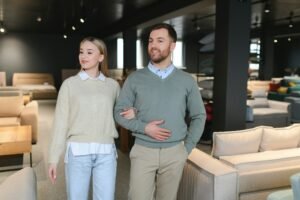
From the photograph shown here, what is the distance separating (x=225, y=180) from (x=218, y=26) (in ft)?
9.25

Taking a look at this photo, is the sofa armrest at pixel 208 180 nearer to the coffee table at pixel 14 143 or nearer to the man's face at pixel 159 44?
the man's face at pixel 159 44

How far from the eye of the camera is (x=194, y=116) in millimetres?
1789

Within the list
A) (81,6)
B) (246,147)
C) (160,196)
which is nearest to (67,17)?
(81,6)

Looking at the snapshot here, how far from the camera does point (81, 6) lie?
6.75 m

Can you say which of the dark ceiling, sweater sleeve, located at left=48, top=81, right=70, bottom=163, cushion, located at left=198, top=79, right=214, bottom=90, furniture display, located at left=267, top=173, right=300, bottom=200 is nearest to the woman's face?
sweater sleeve, located at left=48, top=81, right=70, bottom=163

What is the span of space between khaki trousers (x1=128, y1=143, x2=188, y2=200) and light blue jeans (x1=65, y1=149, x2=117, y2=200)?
5.2 inches

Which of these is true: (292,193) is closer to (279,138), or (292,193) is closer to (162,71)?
(162,71)

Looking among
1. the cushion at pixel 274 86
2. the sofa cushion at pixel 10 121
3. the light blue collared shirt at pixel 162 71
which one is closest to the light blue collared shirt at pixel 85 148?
the light blue collared shirt at pixel 162 71

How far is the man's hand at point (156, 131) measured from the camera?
1.61 metres

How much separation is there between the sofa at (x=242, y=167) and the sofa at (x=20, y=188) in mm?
1207

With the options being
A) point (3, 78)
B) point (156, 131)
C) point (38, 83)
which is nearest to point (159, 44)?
point (156, 131)

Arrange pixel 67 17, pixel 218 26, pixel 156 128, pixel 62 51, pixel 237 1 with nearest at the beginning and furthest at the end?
pixel 156 128
pixel 237 1
pixel 218 26
pixel 67 17
pixel 62 51

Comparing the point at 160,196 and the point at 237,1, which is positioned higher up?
the point at 237,1

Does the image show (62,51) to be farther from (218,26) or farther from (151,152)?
(151,152)
